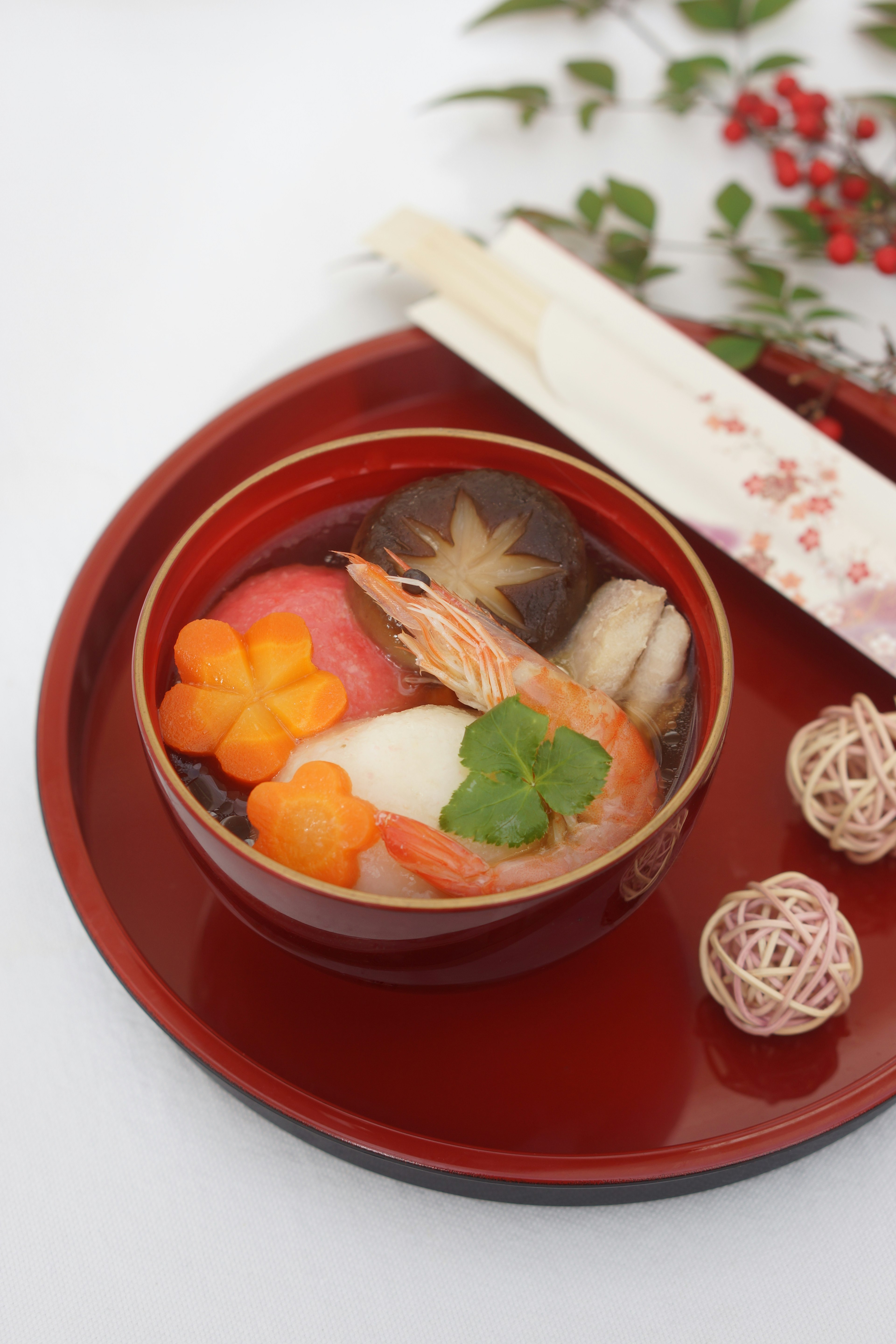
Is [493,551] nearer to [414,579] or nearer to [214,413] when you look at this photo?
[414,579]

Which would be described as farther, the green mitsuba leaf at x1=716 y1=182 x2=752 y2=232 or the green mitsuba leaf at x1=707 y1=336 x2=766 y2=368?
the green mitsuba leaf at x1=716 y1=182 x2=752 y2=232

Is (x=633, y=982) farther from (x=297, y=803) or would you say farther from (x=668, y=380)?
(x=668, y=380)

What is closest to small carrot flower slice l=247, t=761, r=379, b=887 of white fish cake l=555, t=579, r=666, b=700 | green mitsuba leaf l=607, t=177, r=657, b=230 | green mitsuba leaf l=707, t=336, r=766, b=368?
white fish cake l=555, t=579, r=666, b=700

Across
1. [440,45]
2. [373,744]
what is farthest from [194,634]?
[440,45]

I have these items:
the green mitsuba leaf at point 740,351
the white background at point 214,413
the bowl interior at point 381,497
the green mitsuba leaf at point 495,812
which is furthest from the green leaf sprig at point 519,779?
the green mitsuba leaf at point 740,351

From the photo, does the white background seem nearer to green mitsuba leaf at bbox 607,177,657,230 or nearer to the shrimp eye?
green mitsuba leaf at bbox 607,177,657,230

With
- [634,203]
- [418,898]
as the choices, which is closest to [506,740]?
[418,898]
